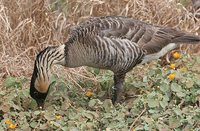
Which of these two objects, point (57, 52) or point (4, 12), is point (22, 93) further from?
point (4, 12)

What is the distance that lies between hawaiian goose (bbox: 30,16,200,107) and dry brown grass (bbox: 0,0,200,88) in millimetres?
1030

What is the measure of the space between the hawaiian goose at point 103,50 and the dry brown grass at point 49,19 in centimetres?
103

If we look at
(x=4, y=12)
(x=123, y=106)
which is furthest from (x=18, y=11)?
(x=123, y=106)

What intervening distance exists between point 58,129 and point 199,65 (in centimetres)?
212

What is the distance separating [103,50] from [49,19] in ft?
7.15

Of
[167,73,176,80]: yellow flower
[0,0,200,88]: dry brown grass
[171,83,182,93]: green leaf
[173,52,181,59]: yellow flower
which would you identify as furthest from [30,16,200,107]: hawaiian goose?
[0,0,200,88]: dry brown grass

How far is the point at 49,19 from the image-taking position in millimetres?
A: 8477

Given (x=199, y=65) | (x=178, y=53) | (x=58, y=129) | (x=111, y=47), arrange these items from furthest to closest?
(x=178, y=53), (x=199, y=65), (x=111, y=47), (x=58, y=129)

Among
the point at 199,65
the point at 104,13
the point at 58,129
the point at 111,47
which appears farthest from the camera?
the point at 104,13

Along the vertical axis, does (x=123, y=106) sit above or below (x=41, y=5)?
below

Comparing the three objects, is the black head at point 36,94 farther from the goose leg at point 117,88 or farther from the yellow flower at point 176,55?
the yellow flower at point 176,55

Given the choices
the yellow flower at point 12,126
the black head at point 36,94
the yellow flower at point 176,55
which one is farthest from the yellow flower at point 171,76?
the yellow flower at point 12,126

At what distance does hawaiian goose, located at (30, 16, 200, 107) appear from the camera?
6.51 metres

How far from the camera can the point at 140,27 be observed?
22.5 feet
